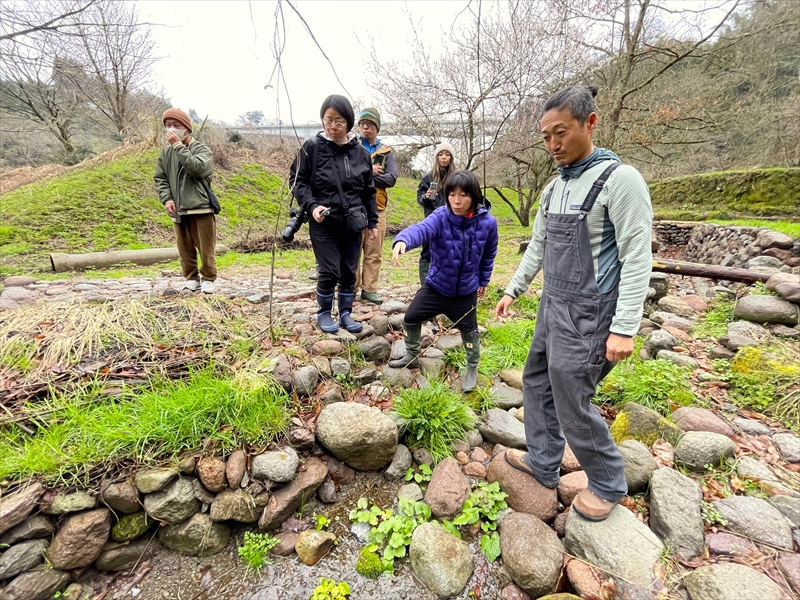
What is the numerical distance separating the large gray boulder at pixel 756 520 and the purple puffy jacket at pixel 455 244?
1.82 meters

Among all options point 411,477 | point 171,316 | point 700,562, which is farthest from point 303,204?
point 700,562

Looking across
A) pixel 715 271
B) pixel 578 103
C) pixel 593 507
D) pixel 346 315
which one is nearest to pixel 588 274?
pixel 578 103

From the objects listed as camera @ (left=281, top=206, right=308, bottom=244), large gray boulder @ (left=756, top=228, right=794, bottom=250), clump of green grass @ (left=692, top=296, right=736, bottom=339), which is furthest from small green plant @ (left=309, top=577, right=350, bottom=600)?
large gray boulder @ (left=756, top=228, right=794, bottom=250)

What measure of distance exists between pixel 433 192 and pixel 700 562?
370 centimetres

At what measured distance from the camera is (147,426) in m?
1.94

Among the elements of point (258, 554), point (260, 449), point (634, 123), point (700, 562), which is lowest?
point (258, 554)

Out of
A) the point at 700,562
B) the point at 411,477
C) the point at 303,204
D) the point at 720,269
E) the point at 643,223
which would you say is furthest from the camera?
the point at 720,269

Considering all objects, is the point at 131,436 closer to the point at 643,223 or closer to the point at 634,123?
the point at 643,223

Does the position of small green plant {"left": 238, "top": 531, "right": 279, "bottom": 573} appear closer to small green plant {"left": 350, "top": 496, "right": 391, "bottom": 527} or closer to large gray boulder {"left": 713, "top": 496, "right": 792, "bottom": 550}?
small green plant {"left": 350, "top": 496, "right": 391, "bottom": 527}

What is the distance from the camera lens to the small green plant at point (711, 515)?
5.61 feet

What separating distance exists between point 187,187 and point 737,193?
14473 millimetres

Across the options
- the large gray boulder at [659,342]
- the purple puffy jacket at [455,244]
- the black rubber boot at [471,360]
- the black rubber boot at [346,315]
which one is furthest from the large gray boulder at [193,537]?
the large gray boulder at [659,342]

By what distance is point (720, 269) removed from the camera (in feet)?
15.3

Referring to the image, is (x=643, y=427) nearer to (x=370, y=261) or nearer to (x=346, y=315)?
(x=346, y=315)
